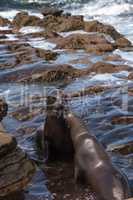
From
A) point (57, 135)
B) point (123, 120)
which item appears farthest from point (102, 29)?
point (57, 135)

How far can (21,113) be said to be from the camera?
949 centimetres

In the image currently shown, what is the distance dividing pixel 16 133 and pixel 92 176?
260 cm

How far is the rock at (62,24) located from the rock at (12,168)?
659 inches

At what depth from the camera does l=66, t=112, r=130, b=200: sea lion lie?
540 centimetres


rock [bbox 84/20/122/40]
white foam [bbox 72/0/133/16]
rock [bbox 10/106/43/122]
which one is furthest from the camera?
white foam [bbox 72/0/133/16]

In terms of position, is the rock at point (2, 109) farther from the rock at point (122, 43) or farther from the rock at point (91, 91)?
the rock at point (122, 43)

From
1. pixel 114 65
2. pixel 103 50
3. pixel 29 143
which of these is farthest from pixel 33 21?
pixel 29 143

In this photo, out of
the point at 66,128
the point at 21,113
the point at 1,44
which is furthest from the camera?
the point at 1,44

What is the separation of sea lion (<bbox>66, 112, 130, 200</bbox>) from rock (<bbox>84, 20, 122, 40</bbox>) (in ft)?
44.4

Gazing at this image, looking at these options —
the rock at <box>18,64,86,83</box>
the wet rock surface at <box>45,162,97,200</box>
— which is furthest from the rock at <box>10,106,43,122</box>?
the rock at <box>18,64,86,83</box>

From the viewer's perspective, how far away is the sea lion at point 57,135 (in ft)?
23.0

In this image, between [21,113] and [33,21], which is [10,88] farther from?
[33,21]

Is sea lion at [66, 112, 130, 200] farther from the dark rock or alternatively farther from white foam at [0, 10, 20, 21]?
white foam at [0, 10, 20, 21]

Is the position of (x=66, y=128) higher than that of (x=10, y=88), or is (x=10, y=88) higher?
(x=66, y=128)
